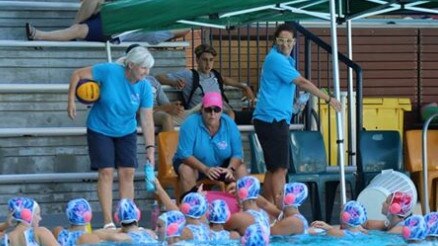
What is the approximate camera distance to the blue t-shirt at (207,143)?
1405 centimetres

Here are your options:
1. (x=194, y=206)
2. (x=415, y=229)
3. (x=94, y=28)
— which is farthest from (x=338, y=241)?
(x=94, y=28)

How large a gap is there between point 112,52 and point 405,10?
395cm

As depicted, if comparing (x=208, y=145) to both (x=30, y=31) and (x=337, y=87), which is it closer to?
(x=337, y=87)

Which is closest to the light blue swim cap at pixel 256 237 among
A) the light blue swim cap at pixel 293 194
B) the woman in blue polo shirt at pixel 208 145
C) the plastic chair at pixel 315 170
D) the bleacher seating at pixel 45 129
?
the light blue swim cap at pixel 293 194

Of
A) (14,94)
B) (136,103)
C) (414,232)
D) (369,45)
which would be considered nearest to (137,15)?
(136,103)

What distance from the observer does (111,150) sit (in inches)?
523

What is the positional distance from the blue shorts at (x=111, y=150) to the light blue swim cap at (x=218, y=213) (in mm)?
1576

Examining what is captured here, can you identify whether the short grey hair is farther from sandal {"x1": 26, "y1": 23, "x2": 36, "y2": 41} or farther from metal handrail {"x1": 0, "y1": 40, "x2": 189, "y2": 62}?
sandal {"x1": 26, "y1": 23, "x2": 36, "y2": 41}

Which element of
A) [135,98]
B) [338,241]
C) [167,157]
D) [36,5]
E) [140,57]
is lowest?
[338,241]

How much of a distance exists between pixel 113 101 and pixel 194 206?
5.98 feet

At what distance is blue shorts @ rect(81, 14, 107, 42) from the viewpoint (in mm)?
16250

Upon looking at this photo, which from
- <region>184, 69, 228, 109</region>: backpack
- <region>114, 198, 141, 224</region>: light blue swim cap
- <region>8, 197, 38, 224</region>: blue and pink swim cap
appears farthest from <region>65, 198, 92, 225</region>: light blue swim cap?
<region>184, 69, 228, 109</region>: backpack

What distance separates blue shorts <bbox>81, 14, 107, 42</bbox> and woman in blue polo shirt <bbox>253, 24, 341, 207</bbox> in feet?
10.3

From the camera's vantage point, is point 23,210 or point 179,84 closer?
point 23,210
